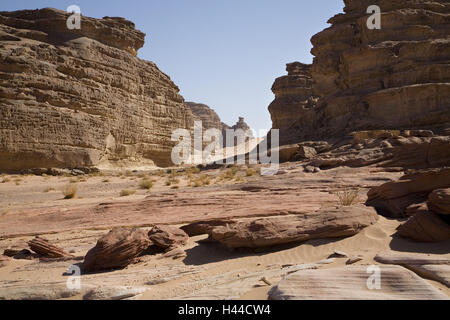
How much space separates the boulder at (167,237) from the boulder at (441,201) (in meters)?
3.71

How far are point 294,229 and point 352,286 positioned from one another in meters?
1.79

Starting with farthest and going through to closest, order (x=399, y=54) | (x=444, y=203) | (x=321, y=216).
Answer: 1. (x=399, y=54)
2. (x=321, y=216)
3. (x=444, y=203)

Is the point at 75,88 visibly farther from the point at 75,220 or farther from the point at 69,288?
the point at 69,288

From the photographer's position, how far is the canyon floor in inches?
147

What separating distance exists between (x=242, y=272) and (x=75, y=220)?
17.2 feet

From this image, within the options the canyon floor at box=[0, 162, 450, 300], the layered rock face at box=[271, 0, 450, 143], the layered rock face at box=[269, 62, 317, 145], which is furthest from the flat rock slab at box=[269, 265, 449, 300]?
the layered rock face at box=[269, 62, 317, 145]

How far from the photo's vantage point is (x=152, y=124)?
1099 inches

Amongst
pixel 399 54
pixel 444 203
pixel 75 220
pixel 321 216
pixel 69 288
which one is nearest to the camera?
pixel 69 288

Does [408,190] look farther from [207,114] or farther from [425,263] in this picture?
[207,114]


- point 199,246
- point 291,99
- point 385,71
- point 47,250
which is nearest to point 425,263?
point 199,246

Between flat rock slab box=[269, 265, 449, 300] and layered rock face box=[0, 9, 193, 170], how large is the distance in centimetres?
2047
